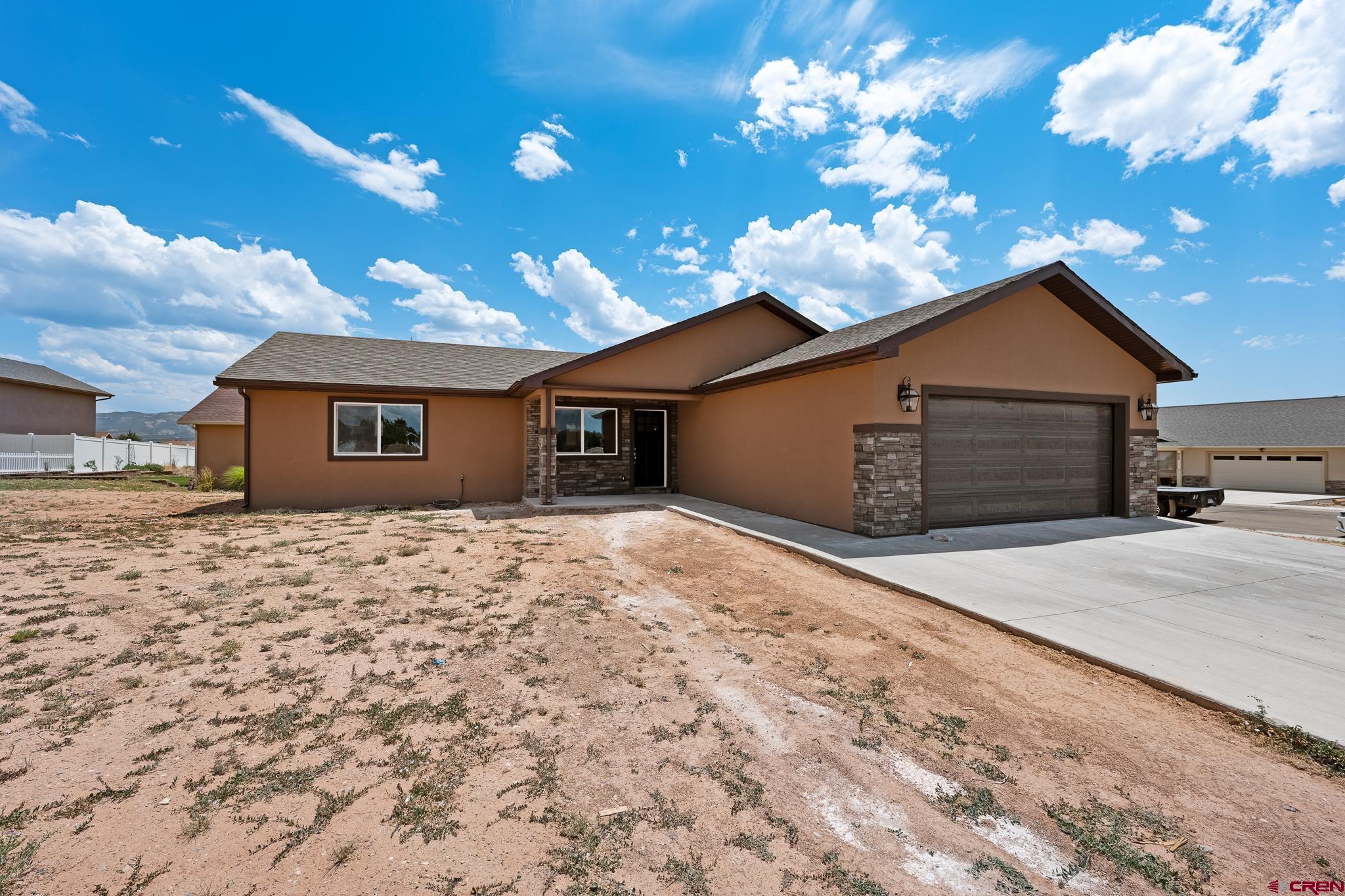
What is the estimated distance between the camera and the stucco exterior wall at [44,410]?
22047 millimetres

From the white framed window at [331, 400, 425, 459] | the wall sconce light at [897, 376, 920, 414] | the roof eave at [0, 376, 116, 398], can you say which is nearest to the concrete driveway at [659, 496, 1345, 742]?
the wall sconce light at [897, 376, 920, 414]

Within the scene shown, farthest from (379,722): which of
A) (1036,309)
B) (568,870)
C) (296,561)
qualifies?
(1036,309)

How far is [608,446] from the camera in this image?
1392cm

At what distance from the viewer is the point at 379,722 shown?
3.18m

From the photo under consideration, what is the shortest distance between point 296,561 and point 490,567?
2527 millimetres

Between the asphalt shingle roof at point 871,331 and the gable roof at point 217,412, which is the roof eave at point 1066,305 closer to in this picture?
the asphalt shingle roof at point 871,331

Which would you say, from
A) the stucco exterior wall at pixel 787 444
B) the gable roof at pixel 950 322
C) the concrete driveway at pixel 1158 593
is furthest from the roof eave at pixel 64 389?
the concrete driveway at pixel 1158 593

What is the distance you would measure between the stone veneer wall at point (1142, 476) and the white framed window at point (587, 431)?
11.1 meters

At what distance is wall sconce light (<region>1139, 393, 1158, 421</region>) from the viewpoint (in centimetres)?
1062

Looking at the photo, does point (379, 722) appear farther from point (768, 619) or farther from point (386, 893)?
point (768, 619)

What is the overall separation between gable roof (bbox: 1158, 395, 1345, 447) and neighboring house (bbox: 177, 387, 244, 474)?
35.1 metres

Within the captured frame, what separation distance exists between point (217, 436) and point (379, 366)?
10419 mm

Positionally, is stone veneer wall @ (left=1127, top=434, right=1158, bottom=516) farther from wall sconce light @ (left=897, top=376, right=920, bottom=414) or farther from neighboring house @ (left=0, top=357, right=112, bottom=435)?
neighboring house @ (left=0, top=357, right=112, bottom=435)

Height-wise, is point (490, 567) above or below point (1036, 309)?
below
